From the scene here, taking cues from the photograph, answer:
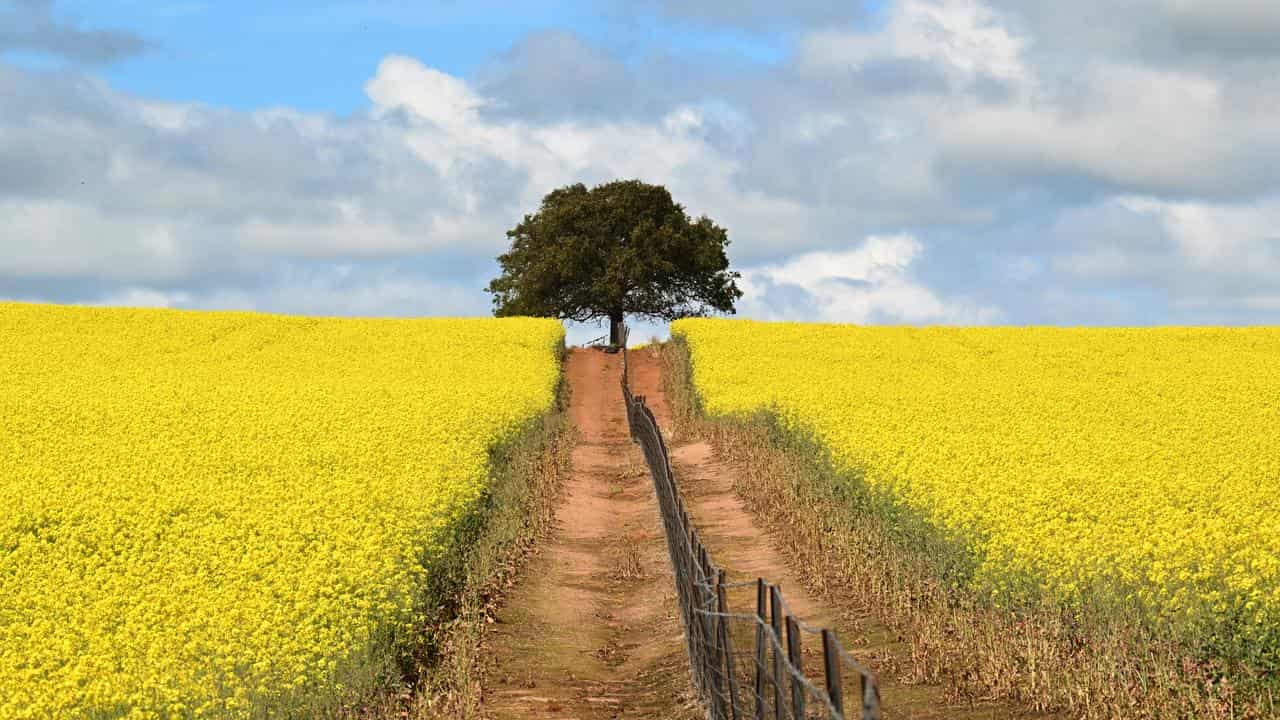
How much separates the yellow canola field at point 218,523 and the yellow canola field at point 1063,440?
6816mm

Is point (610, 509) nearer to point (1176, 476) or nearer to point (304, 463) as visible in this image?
point (304, 463)

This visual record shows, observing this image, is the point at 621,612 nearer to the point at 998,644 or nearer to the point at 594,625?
the point at 594,625

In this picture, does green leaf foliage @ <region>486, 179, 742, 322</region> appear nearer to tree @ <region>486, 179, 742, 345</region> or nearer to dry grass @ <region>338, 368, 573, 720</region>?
tree @ <region>486, 179, 742, 345</region>

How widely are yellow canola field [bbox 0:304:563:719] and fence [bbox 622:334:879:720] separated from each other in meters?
3.12

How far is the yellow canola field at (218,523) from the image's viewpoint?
40.9ft

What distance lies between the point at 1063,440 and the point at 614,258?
49.2 m

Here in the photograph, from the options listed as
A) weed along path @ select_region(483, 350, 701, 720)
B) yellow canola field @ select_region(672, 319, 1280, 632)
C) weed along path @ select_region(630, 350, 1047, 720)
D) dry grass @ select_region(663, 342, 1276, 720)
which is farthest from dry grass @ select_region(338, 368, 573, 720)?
yellow canola field @ select_region(672, 319, 1280, 632)

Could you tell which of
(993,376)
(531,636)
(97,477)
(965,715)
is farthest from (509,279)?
(965,715)

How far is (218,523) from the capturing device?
1852 cm

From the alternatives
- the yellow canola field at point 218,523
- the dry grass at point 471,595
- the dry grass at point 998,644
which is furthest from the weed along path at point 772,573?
the yellow canola field at point 218,523

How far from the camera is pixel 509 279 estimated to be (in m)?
80.4

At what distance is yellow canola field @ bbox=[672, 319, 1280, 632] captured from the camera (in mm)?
15352

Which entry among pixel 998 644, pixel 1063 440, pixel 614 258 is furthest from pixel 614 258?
pixel 998 644

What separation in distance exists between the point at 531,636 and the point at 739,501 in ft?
32.5
